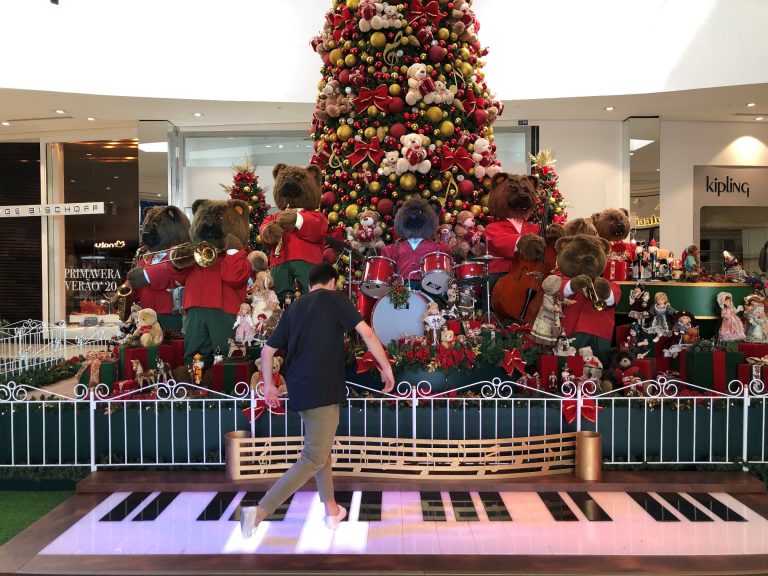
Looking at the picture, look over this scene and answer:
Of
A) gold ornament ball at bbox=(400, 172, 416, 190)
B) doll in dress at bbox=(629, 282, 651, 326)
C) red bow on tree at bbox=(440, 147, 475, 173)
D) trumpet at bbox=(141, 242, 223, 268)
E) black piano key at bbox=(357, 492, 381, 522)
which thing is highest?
red bow on tree at bbox=(440, 147, 475, 173)

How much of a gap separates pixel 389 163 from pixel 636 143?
707 centimetres

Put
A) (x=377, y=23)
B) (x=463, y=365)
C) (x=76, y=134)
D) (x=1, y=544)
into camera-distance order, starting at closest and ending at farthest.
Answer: (x=1, y=544)
(x=463, y=365)
(x=377, y=23)
(x=76, y=134)

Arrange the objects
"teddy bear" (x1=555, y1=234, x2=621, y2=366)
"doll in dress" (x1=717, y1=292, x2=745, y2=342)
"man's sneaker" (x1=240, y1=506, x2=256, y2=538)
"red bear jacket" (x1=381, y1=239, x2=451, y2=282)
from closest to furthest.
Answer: "man's sneaker" (x1=240, y1=506, x2=256, y2=538)
"teddy bear" (x1=555, y1=234, x2=621, y2=366)
"doll in dress" (x1=717, y1=292, x2=745, y2=342)
"red bear jacket" (x1=381, y1=239, x2=451, y2=282)

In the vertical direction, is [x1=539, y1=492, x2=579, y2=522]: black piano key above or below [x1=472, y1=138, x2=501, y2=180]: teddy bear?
below

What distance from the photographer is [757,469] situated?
4.92 metres

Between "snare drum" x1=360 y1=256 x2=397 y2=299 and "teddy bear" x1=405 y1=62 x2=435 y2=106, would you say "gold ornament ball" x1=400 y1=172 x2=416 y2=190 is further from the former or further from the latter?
"snare drum" x1=360 y1=256 x2=397 y2=299

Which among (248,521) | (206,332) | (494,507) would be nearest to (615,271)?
(494,507)

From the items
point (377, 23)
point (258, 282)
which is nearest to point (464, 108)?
point (377, 23)

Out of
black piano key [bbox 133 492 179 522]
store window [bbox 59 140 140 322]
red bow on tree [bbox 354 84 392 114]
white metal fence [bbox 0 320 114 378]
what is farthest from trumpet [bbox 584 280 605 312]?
store window [bbox 59 140 140 322]

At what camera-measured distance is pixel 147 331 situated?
6379mm

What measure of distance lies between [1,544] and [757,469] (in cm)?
482

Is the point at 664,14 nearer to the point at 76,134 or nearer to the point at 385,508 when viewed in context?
the point at 385,508

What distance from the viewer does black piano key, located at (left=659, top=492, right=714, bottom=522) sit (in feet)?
13.8

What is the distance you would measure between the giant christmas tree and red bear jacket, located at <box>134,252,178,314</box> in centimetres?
172
